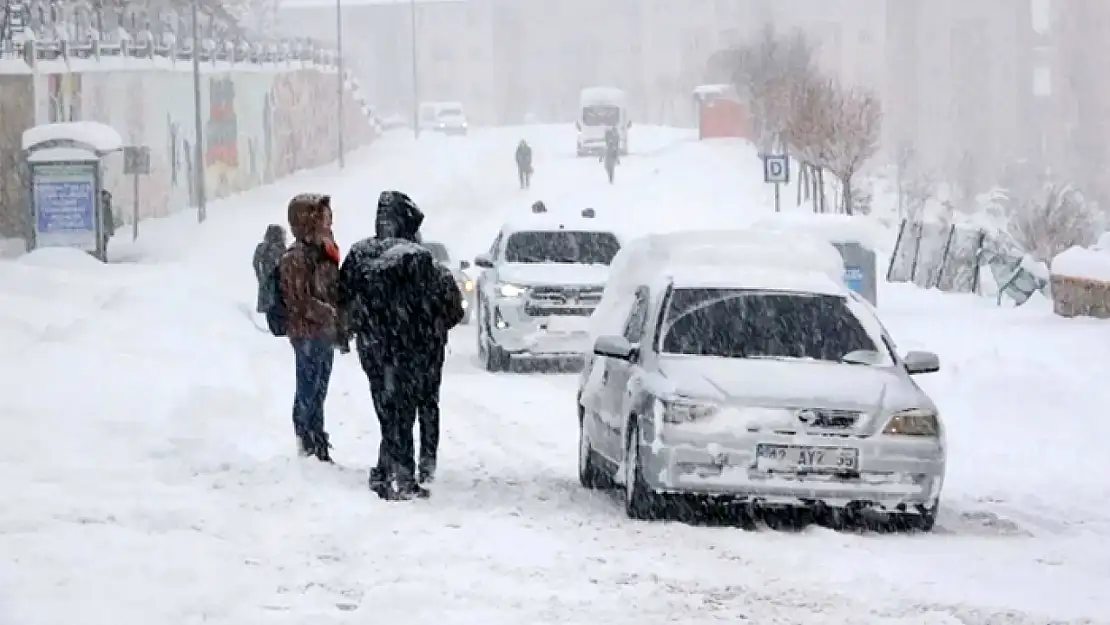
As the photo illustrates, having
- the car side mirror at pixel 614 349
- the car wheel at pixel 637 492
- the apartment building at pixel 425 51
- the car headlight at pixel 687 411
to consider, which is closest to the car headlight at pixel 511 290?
the car side mirror at pixel 614 349

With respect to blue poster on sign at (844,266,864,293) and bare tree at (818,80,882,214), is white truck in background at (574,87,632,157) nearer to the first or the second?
bare tree at (818,80,882,214)

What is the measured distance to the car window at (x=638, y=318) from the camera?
10969 mm

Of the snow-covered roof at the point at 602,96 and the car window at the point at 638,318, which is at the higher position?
the snow-covered roof at the point at 602,96

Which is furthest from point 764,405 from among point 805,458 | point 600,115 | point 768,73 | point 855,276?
point 768,73

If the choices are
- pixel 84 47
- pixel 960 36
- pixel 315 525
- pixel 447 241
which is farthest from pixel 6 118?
pixel 960 36

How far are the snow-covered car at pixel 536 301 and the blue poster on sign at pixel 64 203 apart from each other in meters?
12.5

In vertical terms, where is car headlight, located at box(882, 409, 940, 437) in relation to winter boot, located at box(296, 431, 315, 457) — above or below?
above

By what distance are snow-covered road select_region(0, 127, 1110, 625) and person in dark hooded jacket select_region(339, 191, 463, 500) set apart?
28 cm

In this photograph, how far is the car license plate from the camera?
30.8 ft

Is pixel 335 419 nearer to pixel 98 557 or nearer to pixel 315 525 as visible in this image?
pixel 315 525

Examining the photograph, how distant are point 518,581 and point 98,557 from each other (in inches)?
71.6

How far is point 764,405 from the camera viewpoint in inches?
371

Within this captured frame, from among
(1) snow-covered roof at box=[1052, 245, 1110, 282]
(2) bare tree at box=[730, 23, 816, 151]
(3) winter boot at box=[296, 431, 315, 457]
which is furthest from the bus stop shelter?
(2) bare tree at box=[730, 23, 816, 151]

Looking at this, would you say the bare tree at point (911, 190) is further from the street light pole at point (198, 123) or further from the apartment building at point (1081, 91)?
the street light pole at point (198, 123)
